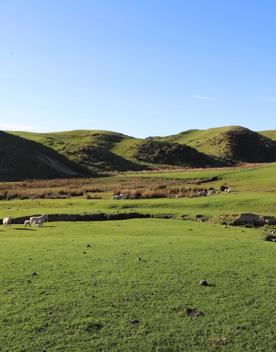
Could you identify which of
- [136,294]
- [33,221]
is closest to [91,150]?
[33,221]

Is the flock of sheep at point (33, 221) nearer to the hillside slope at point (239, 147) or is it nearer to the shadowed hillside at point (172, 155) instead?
the shadowed hillside at point (172, 155)

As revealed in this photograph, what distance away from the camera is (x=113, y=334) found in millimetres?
10953

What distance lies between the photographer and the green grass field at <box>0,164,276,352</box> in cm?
1073

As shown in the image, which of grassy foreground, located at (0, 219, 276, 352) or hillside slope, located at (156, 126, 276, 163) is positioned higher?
hillside slope, located at (156, 126, 276, 163)

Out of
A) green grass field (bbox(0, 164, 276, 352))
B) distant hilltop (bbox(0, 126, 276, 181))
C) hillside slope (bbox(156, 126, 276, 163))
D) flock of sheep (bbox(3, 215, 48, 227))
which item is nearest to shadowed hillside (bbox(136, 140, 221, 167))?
distant hilltop (bbox(0, 126, 276, 181))

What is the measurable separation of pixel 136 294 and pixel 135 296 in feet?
0.55

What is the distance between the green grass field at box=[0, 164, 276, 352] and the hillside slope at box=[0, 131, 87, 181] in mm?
79356

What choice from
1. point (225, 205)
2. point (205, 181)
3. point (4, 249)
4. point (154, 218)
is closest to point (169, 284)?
point (4, 249)

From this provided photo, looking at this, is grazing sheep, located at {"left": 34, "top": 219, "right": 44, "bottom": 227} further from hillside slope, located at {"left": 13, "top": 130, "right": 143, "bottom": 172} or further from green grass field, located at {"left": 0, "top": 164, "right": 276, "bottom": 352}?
hillside slope, located at {"left": 13, "top": 130, "right": 143, "bottom": 172}

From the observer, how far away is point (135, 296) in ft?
43.7

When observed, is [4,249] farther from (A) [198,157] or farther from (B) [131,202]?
(A) [198,157]

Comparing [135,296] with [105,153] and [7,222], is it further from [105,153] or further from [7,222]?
[105,153]

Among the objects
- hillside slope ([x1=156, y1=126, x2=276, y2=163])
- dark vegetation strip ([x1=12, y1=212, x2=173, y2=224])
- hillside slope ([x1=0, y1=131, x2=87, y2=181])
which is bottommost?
dark vegetation strip ([x1=12, y1=212, x2=173, y2=224])

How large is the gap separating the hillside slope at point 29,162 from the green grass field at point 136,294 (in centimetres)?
7936
